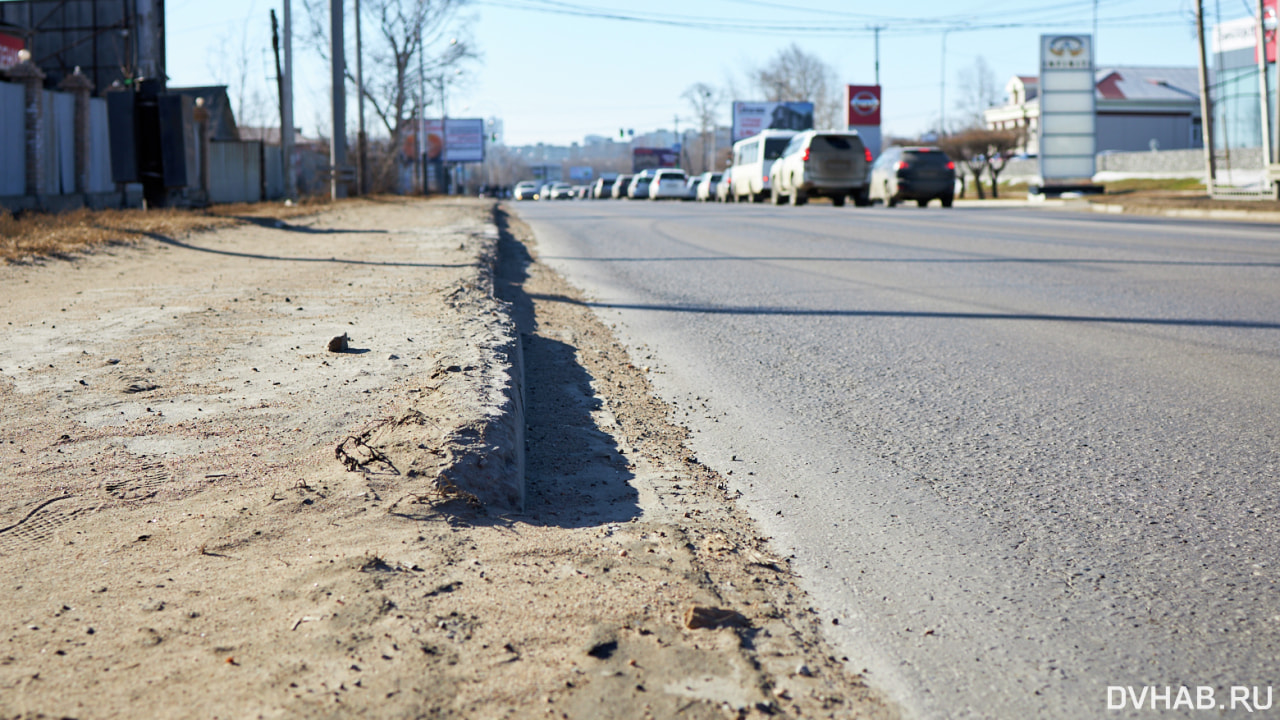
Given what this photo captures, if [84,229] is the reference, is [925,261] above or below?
below

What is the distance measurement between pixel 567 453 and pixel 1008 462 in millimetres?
1562

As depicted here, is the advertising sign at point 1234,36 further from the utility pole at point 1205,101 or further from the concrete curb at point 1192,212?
the concrete curb at point 1192,212

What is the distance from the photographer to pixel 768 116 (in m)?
84.9

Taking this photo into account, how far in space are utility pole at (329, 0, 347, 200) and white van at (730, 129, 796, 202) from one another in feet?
41.7

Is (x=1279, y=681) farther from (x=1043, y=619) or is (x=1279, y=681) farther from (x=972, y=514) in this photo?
(x=972, y=514)

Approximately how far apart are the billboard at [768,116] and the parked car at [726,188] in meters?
43.4

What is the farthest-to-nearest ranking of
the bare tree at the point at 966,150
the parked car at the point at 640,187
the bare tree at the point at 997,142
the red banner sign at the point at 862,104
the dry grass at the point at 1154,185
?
the red banner sign at the point at 862,104, the bare tree at the point at 966,150, the bare tree at the point at 997,142, the parked car at the point at 640,187, the dry grass at the point at 1154,185

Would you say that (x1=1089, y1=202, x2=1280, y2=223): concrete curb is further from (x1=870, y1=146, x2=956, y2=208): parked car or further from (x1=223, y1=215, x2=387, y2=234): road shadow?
(x1=223, y1=215, x2=387, y2=234): road shadow

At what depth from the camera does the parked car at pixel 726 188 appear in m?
38.9

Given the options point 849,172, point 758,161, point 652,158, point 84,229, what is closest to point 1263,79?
point 849,172

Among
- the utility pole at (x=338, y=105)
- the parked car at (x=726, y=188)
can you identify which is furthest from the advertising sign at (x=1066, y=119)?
the utility pole at (x=338, y=105)

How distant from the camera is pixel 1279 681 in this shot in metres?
2.18

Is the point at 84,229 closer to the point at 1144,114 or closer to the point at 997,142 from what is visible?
the point at 997,142

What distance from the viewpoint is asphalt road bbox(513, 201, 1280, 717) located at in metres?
2.32
